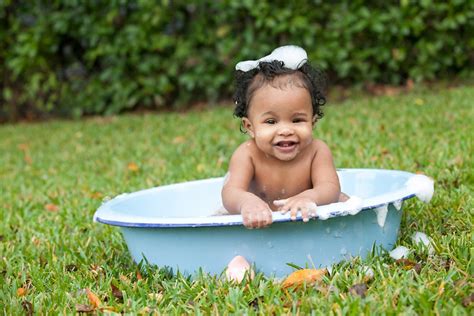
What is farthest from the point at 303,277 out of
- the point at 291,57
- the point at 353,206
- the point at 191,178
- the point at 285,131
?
the point at 191,178

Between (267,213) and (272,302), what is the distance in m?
0.25

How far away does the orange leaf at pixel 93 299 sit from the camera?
7.32ft

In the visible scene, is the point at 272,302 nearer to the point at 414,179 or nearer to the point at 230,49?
the point at 414,179

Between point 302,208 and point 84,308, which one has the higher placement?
point 302,208

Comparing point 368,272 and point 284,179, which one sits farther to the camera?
point 284,179

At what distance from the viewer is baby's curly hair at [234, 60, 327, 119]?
8.24 ft

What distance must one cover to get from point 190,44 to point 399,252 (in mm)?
5874

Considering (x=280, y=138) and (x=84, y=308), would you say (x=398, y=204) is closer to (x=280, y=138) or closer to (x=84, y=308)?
(x=280, y=138)

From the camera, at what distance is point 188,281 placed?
2.37 m

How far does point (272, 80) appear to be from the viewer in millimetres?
2504

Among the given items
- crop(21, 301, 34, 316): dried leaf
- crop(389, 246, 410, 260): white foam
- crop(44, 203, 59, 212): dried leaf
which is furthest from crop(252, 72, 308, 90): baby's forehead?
crop(44, 203, 59, 212): dried leaf

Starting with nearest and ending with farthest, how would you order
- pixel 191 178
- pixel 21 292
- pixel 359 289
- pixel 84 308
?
pixel 359 289 < pixel 84 308 < pixel 21 292 < pixel 191 178

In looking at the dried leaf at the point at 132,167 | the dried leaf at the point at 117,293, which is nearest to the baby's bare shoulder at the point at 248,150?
the dried leaf at the point at 117,293

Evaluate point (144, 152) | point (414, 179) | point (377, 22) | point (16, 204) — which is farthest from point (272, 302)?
point (377, 22)
